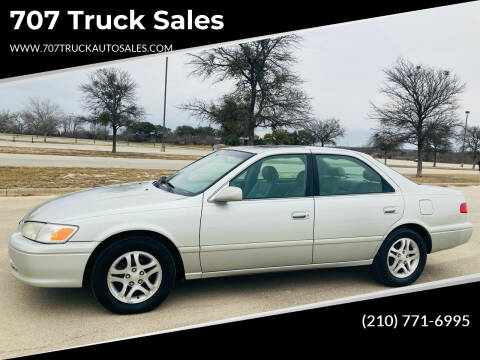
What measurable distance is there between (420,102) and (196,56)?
50.3 feet

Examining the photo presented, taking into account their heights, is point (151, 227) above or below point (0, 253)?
above

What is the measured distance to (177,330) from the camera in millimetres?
3645

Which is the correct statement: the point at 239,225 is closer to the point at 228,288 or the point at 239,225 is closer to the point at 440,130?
the point at 228,288

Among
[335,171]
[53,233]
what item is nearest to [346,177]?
[335,171]

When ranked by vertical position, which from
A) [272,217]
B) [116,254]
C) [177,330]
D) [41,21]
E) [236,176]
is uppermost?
[41,21]

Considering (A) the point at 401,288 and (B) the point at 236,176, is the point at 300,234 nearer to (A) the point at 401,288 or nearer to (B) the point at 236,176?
(B) the point at 236,176

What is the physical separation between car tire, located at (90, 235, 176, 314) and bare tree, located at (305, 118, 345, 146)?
63.6ft

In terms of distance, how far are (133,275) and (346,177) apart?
96.6 inches

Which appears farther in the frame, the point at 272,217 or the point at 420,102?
the point at 420,102

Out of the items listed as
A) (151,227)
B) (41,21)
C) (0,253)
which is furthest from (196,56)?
(151,227)

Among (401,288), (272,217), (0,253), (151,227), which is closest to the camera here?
(151,227)

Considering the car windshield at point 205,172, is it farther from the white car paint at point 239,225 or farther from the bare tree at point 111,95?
the bare tree at point 111,95

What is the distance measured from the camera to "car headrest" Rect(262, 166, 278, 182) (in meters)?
4.63

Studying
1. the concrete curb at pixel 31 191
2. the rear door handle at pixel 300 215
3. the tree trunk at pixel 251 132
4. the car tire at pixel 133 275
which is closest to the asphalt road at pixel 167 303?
the car tire at pixel 133 275
